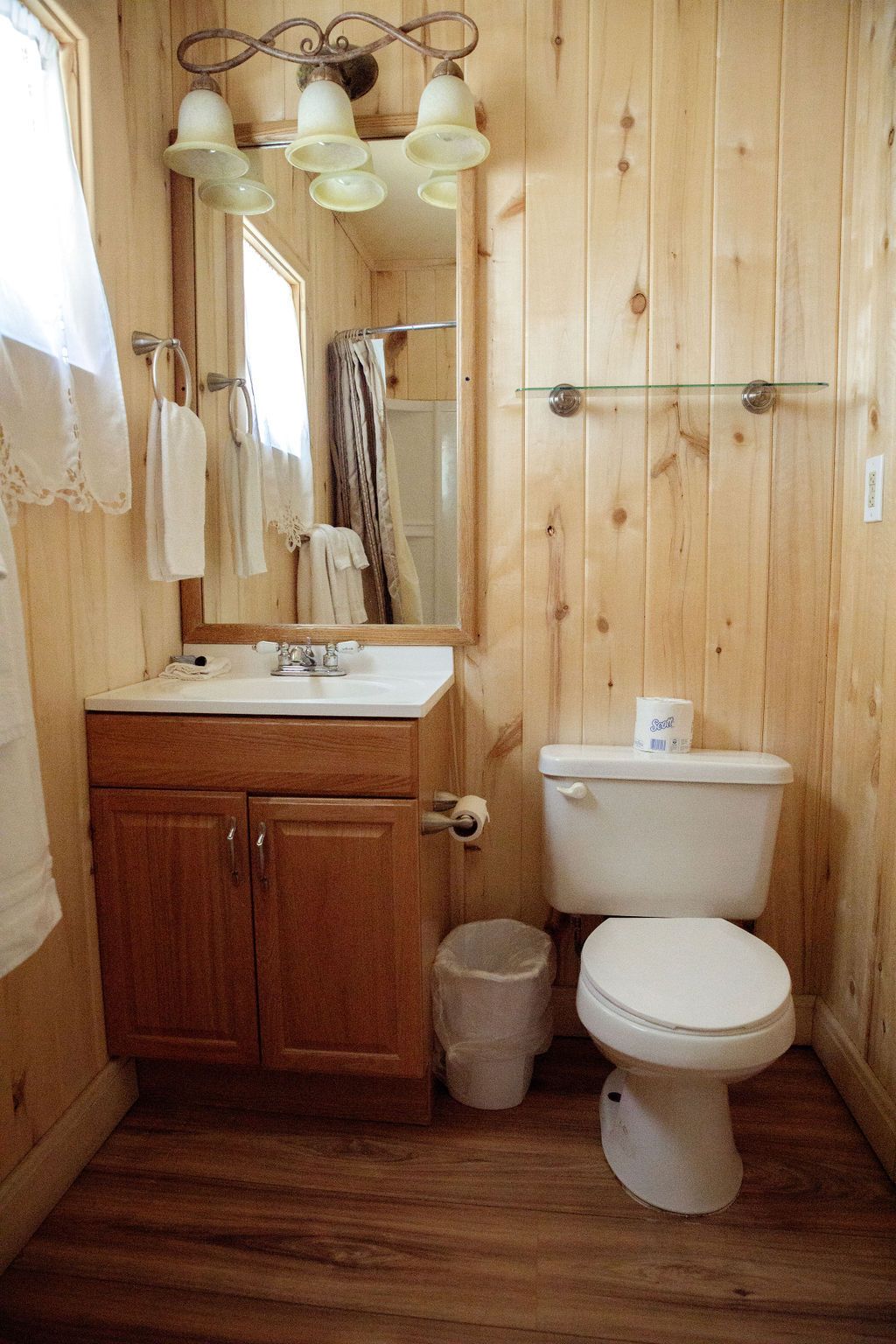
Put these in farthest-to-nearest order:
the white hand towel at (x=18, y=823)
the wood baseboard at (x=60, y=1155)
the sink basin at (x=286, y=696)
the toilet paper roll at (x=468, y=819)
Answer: the toilet paper roll at (x=468, y=819) < the sink basin at (x=286, y=696) < the wood baseboard at (x=60, y=1155) < the white hand towel at (x=18, y=823)

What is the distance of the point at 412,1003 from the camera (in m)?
1.45

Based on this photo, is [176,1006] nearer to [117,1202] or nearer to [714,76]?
[117,1202]

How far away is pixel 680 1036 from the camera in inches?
47.2

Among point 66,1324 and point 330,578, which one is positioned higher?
point 330,578

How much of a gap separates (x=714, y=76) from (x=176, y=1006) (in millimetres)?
2199

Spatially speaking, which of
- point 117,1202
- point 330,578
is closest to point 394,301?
point 330,578

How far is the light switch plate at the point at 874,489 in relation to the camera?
1.50 m

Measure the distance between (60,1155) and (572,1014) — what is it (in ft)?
3.63

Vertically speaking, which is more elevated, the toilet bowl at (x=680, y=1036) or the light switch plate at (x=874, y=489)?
the light switch plate at (x=874, y=489)

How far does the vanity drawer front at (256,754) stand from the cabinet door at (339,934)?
41 mm

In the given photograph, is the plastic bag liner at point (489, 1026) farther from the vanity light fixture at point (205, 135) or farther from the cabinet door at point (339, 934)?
the vanity light fixture at point (205, 135)

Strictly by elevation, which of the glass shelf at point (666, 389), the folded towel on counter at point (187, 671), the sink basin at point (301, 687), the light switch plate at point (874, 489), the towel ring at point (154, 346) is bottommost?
the sink basin at point (301, 687)

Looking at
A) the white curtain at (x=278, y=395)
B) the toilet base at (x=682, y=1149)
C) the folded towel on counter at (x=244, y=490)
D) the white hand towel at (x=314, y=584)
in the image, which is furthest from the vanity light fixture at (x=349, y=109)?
the toilet base at (x=682, y=1149)

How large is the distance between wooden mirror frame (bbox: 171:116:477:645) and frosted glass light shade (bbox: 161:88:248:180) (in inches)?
4.5
